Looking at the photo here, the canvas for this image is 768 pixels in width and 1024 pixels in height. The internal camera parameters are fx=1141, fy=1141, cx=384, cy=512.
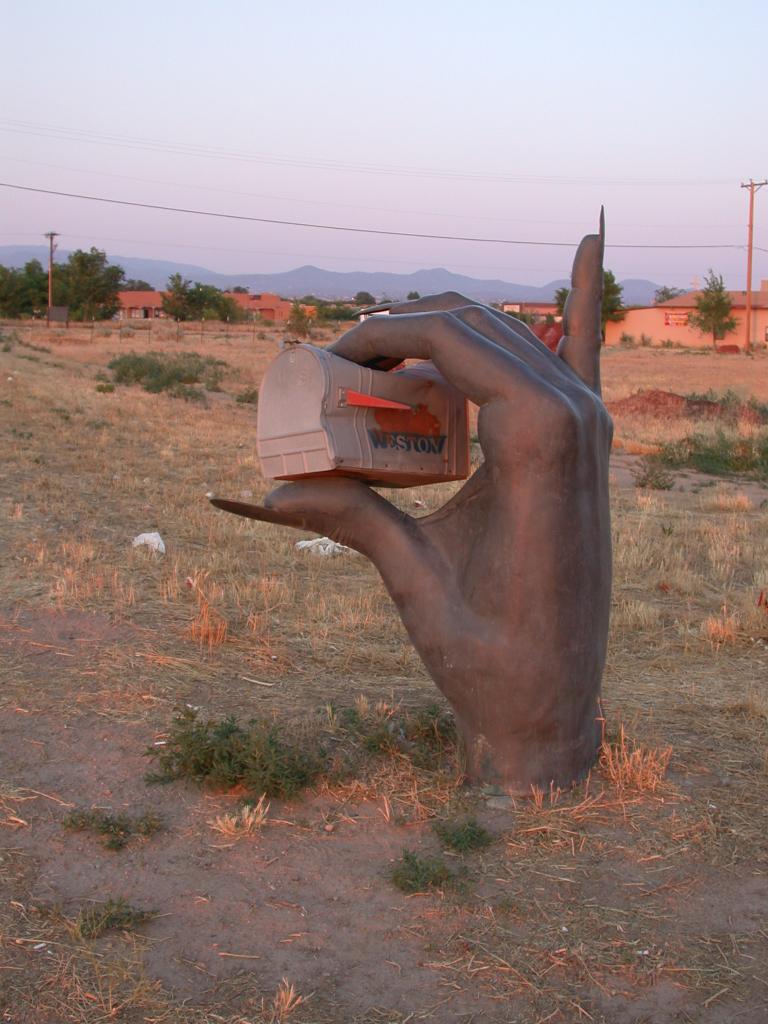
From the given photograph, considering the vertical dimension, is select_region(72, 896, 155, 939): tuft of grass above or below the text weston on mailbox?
below

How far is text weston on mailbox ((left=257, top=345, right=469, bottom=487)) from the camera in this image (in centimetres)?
443

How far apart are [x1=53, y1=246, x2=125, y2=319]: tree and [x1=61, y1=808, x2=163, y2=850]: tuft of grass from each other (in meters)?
63.5

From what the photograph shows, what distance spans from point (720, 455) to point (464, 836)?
1450 centimetres

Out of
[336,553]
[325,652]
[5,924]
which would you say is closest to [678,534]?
[336,553]

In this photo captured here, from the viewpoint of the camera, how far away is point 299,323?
181 feet

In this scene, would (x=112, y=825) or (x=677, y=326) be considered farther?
(x=677, y=326)

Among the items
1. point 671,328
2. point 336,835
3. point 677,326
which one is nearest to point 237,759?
point 336,835

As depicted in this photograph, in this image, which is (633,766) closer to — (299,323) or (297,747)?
(297,747)

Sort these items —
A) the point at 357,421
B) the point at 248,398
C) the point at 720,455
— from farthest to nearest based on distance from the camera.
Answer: the point at 248,398, the point at 720,455, the point at 357,421

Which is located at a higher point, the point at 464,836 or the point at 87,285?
the point at 87,285

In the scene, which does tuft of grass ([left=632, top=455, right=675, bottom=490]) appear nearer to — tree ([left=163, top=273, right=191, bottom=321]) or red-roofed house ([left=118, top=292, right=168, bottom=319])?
tree ([left=163, top=273, right=191, bottom=321])

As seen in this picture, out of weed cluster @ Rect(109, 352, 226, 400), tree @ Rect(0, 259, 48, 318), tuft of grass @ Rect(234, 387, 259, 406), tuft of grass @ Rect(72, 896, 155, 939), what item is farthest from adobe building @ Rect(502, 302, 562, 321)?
tree @ Rect(0, 259, 48, 318)

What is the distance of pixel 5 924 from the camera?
11.7ft

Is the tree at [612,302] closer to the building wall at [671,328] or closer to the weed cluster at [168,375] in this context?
the building wall at [671,328]
